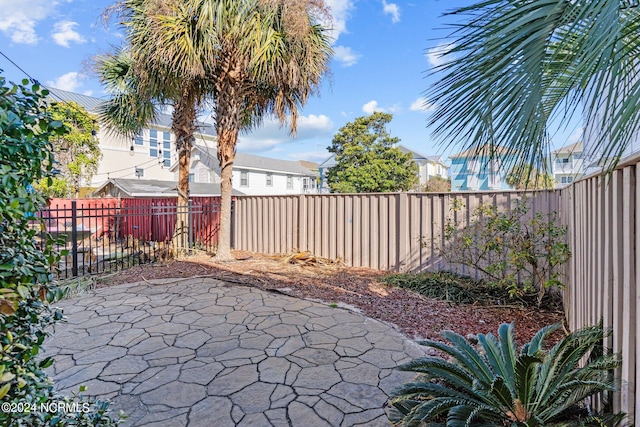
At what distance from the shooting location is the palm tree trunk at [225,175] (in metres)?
7.20

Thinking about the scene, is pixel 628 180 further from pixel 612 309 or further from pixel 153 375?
pixel 153 375

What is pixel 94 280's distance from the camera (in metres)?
5.84

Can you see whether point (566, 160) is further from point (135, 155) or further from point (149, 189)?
point (135, 155)

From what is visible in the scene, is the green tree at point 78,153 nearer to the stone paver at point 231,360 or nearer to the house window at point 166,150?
the house window at point 166,150

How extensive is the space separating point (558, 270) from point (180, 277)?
5.97 m

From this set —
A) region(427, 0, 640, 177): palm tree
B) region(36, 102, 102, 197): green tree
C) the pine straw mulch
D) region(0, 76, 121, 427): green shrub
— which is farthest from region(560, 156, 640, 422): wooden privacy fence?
region(36, 102, 102, 197): green tree

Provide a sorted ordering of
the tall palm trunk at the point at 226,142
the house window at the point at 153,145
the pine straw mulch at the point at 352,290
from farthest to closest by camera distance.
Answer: the house window at the point at 153,145 < the tall palm trunk at the point at 226,142 < the pine straw mulch at the point at 352,290

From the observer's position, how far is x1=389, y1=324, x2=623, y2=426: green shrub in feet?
5.65

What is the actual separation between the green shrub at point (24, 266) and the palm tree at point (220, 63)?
5.28 meters

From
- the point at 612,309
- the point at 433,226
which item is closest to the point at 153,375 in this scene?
the point at 612,309

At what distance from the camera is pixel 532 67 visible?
1.06 m

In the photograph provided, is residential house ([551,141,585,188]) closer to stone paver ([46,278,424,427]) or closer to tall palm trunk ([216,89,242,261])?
stone paver ([46,278,424,427])

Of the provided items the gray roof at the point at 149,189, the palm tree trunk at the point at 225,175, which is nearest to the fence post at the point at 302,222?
the palm tree trunk at the point at 225,175

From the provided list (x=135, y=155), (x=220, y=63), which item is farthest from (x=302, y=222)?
(x=135, y=155)
